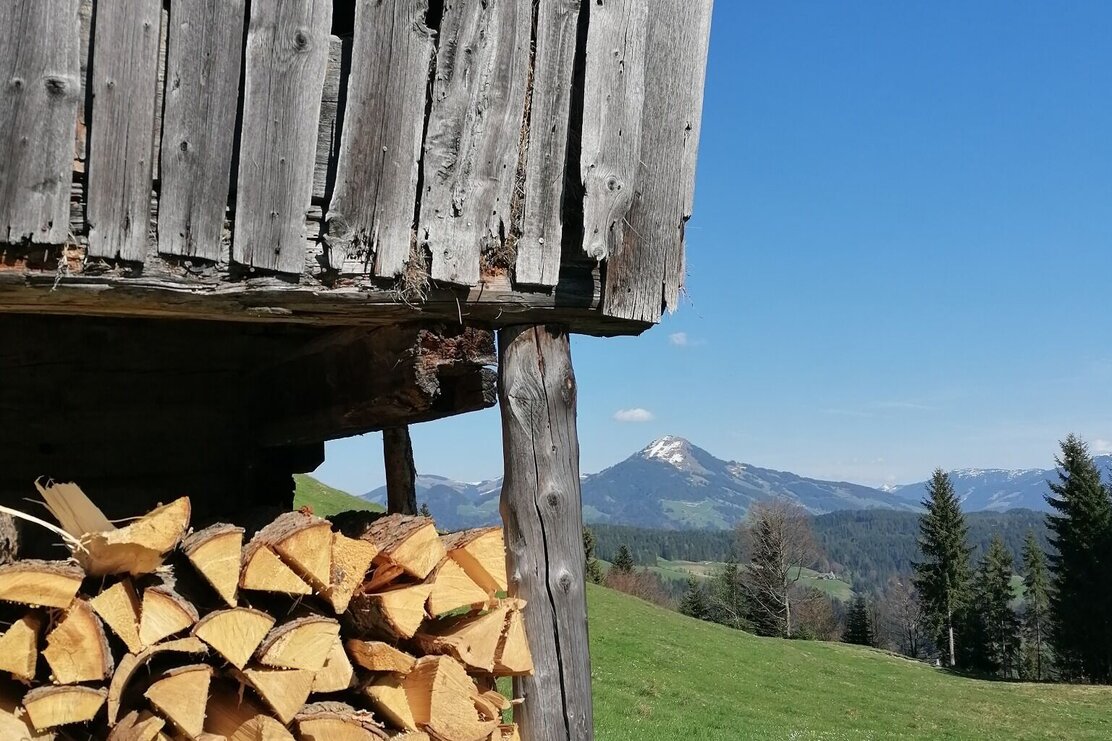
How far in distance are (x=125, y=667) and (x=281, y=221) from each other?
157 cm

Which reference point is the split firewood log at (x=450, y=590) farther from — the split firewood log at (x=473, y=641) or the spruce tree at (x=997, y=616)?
the spruce tree at (x=997, y=616)

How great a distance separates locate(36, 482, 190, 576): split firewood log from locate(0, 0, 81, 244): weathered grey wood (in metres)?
0.87

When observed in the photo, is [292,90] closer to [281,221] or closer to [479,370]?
[281,221]

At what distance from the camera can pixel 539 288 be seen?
3537mm

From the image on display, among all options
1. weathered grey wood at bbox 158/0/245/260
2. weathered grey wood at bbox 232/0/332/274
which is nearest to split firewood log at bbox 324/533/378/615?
weathered grey wood at bbox 232/0/332/274

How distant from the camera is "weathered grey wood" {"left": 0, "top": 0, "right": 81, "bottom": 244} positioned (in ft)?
8.87

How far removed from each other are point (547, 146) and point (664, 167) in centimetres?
56

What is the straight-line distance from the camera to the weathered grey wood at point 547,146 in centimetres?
351

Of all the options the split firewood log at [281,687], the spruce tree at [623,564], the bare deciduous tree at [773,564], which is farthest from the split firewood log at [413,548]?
the spruce tree at [623,564]

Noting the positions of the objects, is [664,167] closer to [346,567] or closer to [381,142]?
[381,142]

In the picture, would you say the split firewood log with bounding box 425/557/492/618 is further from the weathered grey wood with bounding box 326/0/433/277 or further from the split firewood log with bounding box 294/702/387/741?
the weathered grey wood with bounding box 326/0/433/277

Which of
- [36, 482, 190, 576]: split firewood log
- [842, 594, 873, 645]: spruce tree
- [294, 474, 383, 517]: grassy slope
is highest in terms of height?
[36, 482, 190, 576]: split firewood log

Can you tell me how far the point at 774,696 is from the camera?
2209cm

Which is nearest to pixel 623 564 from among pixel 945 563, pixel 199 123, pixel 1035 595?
pixel 945 563
